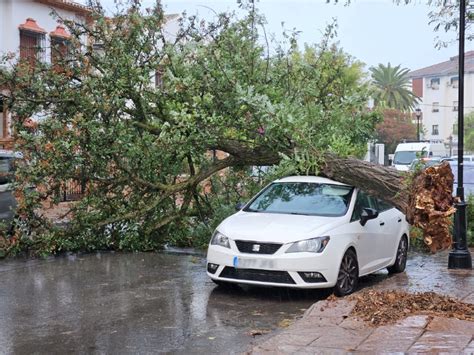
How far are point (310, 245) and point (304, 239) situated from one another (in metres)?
0.10

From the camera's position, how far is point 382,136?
68250mm

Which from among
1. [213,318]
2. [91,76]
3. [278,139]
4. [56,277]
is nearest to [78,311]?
[213,318]

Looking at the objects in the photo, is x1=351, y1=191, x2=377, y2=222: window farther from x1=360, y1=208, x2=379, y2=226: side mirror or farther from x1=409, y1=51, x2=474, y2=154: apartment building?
x1=409, y1=51, x2=474, y2=154: apartment building

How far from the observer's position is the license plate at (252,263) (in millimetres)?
8133

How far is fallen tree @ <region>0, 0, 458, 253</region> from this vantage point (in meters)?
11.2

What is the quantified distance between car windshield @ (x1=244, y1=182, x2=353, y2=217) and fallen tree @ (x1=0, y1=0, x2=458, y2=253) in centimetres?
69

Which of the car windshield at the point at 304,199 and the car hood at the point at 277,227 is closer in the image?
the car hood at the point at 277,227

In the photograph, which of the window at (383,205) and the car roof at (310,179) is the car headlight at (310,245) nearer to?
the car roof at (310,179)

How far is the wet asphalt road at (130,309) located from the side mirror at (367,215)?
45.2 inches

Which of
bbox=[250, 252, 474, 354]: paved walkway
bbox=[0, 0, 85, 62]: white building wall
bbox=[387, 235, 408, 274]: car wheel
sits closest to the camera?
bbox=[250, 252, 474, 354]: paved walkway

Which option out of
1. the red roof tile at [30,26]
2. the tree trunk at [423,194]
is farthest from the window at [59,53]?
the red roof tile at [30,26]

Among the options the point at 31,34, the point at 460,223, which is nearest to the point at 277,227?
the point at 460,223

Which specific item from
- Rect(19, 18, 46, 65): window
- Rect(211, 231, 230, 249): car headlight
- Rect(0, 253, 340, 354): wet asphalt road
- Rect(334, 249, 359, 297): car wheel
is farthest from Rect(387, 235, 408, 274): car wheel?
Rect(19, 18, 46, 65): window

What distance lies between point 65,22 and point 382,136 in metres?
59.0
